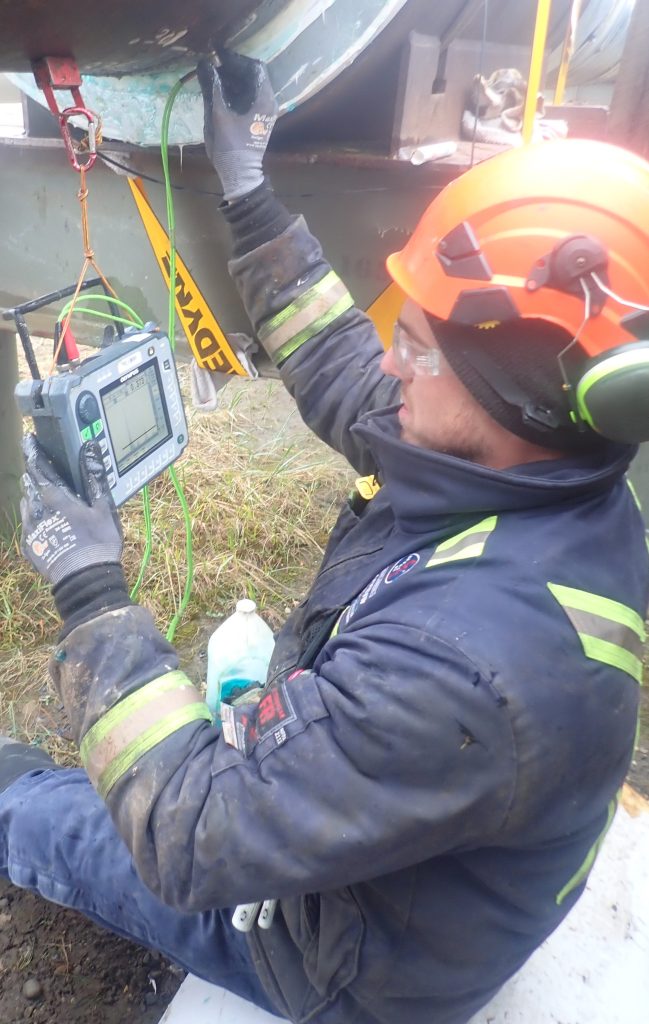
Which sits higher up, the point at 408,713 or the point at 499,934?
the point at 408,713

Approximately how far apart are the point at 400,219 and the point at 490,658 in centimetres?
106

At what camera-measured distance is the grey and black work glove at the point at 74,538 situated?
1134 millimetres

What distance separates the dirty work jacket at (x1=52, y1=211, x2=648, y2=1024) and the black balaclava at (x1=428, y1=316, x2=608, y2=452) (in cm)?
5

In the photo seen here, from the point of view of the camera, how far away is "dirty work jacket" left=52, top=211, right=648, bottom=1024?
81 cm

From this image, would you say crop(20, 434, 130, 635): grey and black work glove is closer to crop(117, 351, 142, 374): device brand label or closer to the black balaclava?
crop(117, 351, 142, 374): device brand label

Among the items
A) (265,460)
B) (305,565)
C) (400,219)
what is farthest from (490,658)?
(265,460)

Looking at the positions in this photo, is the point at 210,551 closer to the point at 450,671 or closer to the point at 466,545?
the point at 466,545

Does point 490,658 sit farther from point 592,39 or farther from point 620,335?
point 592,39

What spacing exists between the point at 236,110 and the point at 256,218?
0.19m

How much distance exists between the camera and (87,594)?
44.5 inches

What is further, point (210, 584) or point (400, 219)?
point (210, 584)

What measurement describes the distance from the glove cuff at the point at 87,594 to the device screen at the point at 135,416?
243 mm

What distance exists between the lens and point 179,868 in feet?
2.99

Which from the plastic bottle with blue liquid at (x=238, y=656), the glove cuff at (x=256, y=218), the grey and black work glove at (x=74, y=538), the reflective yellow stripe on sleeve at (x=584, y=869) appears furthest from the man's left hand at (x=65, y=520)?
the reflective yellow stripe on sleeve at (x=584, y=869)
